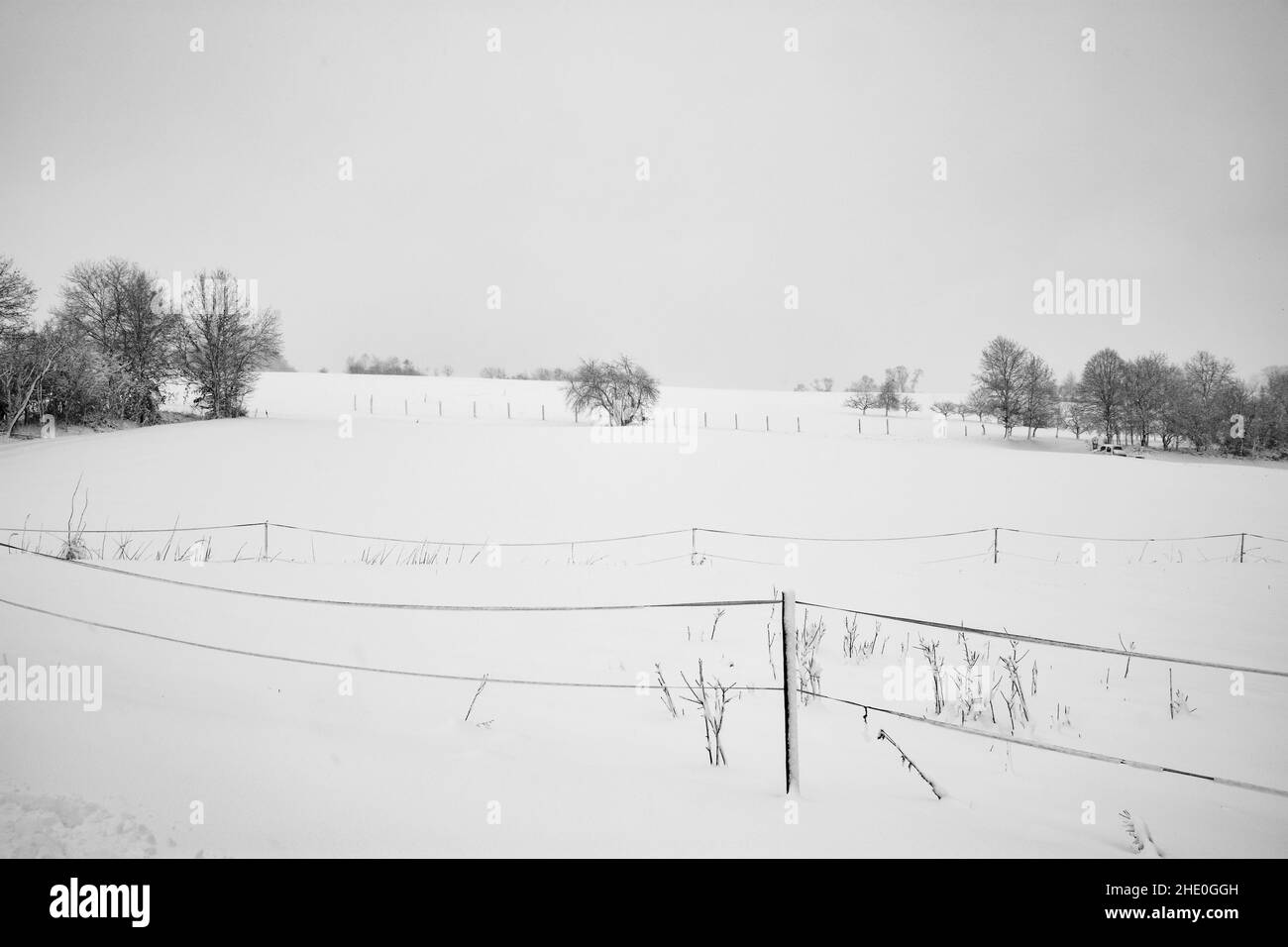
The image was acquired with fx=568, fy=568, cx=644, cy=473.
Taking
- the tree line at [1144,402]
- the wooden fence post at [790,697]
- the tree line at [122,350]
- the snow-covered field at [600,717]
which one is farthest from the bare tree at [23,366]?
the tree line at [1144,402]

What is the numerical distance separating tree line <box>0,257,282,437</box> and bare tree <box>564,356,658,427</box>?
22.2 metres

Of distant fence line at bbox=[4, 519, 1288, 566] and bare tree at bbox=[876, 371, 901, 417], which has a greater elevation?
bare tree at bbox=[876, 371, 901, 417]

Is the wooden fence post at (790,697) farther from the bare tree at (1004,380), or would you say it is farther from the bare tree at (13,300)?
the bare tree at (1004,380)

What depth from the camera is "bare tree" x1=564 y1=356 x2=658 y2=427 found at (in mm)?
47125

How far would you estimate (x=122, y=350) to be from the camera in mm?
35562

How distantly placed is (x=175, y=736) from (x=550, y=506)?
19005 mm

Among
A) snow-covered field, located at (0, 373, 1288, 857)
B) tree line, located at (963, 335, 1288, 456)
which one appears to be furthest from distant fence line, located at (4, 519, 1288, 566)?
tree line, located at (963, 335, 1288, 456)

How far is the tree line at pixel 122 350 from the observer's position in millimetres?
29188

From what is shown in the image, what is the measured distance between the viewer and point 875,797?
348cm

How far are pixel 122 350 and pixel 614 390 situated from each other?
32465mm

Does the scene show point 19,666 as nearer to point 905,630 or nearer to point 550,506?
point 905,630

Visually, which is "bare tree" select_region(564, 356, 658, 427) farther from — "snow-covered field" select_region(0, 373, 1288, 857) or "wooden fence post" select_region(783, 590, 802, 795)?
"wooden fence post" select_region(783, 590, 802, 795)

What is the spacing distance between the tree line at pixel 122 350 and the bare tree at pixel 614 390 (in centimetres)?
2217
